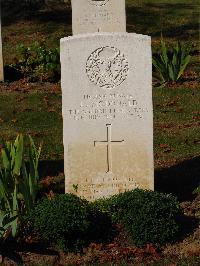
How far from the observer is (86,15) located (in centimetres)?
1360

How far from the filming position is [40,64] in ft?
45.0

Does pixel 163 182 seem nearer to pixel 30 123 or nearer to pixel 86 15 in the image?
pixel 30 123

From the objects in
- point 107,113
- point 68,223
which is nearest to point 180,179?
point 107,113

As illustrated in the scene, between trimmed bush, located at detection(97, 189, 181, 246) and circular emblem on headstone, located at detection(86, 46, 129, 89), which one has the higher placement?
circular emblem on headstone, located at detection(86, 46, 129, 89)

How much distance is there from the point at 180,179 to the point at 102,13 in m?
6.38

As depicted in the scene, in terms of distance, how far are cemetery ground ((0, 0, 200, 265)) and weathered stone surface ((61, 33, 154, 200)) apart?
0.65m

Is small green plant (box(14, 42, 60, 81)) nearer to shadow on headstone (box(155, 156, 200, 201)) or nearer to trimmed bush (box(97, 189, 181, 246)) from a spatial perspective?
shadow on headstone (box(155, 156, 200, 201))

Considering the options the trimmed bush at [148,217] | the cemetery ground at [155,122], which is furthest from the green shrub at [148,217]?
the cemetery ground at [155,122]

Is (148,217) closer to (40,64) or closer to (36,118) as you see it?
(36,118)

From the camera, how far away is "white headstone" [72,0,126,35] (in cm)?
1352

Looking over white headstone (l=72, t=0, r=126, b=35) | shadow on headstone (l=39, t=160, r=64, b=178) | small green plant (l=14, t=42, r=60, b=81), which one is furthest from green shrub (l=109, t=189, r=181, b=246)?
white headstone (l=72, t=0, r=126, b=35)

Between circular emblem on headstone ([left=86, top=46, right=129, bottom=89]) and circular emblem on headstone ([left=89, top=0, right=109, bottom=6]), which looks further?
circular emblem on headstone ([left=89, top=0, right=109, bottom=6])

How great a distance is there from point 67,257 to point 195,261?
1.17 m

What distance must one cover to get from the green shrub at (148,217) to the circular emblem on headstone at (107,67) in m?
1.24
